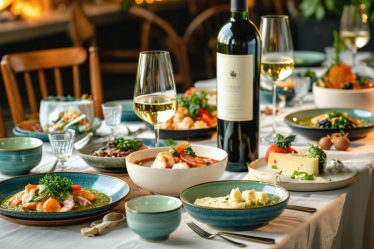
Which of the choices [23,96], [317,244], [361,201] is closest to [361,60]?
[361,201]

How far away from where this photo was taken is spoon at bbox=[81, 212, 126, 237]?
1.48 m

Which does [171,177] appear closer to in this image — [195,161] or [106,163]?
[195,161]

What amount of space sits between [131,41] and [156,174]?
643 cm

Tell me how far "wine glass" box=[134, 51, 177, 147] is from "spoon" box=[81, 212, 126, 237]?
1.21ft

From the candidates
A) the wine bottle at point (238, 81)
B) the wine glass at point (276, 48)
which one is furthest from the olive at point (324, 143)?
the wine bottle at point (238, 81)

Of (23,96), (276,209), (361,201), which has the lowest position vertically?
(23,96)

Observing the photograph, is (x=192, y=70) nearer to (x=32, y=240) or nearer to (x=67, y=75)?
(x=67, y=75)

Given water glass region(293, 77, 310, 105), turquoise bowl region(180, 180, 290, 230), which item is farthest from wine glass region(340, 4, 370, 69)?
turquoise bowl region(180, 180, 290, 230)

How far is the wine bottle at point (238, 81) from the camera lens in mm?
1854

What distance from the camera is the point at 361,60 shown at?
3715 mm

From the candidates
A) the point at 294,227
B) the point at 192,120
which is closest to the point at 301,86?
the point at 192,120

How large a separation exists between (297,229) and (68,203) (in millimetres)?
488

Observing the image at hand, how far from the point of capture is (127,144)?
2010 mm

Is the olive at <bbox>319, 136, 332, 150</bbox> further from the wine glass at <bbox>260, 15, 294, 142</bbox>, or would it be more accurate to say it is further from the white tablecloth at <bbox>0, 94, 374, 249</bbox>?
the wine glass at <bbox>260, 15, 294, 142</bbox>
